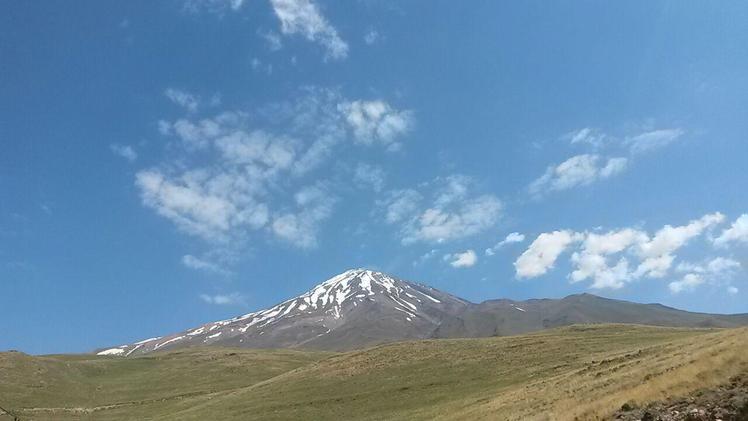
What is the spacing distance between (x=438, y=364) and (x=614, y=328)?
42.6 m

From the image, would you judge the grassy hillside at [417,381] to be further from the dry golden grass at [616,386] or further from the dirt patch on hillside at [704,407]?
the dirt patch on hillside at [704,407]

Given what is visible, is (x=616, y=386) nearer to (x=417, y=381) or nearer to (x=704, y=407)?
(x=704, y=407)

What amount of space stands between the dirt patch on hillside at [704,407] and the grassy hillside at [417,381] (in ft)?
2.35

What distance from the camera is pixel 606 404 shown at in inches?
797

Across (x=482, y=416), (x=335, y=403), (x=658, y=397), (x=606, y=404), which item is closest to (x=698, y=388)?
(x=658, y=397)

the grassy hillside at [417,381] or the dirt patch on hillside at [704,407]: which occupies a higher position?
the grassy hillside at [417,381]

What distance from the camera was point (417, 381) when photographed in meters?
58.6

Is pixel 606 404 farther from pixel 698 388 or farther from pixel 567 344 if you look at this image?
pixel 567 344

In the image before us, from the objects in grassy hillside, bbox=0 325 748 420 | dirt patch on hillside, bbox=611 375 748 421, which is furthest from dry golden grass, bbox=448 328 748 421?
dirt patch on hillside, bbox=611 375 748 421

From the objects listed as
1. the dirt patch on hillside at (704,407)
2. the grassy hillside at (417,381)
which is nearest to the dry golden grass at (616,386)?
the grassy hillside at (417,381)

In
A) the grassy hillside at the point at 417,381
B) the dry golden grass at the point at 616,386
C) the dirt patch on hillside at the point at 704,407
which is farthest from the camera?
the grassy hillside at the point at 417,381

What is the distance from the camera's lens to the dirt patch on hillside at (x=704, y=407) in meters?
15.5

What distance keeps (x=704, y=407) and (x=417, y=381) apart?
44589 mm

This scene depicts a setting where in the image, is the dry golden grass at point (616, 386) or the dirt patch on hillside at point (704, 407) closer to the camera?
the dirt patch on hillside at point (704, 407)
